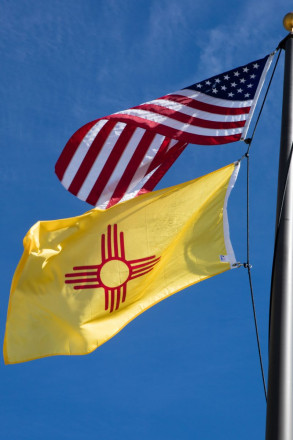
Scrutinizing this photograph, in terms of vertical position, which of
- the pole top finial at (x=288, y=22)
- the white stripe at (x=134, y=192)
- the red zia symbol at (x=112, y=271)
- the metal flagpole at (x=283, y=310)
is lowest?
the metal flagpole at (x=283, y=310)

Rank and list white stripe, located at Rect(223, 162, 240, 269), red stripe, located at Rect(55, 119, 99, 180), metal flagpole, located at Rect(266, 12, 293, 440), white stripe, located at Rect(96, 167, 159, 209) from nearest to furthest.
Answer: metal flagpole, located at Rect(266, 12, 293, 440) < white stripe, located at Rect(223, 162, 240, 269) < white stripe, located at Rect(96, 167, 159, 209) < red stripe, located at Rect(55, 119, 99, 180)

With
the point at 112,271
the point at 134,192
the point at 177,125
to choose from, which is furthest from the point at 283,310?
the point at 134,192

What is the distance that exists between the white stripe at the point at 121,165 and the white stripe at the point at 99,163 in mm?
259

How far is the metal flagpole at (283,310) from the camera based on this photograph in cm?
827

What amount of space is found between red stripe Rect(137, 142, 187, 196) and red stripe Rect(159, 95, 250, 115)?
2.73 ft

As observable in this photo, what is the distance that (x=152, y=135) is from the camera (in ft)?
45.2

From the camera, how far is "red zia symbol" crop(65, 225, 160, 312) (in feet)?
40.2

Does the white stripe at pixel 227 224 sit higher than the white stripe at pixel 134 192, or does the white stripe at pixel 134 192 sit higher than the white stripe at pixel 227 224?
the white stripe at pixel 134 192

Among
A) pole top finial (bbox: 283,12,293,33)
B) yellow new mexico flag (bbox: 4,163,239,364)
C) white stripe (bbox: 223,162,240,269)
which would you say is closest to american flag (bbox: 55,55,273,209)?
white stripe (bbox: 223,162,240,269)

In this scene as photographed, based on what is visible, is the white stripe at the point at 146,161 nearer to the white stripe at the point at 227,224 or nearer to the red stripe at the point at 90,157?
the red stripe at the point at 90,157

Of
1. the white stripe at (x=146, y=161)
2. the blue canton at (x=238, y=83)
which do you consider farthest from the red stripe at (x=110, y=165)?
the blue canton at (x=238, y=83)

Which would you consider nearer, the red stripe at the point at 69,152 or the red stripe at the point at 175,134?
the red stripe at the point at 175,134

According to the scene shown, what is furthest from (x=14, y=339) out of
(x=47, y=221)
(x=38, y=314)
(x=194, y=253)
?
(x=194, y=253)

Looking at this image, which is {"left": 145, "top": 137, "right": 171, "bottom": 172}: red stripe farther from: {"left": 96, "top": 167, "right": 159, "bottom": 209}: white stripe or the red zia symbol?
the red zia symbol
